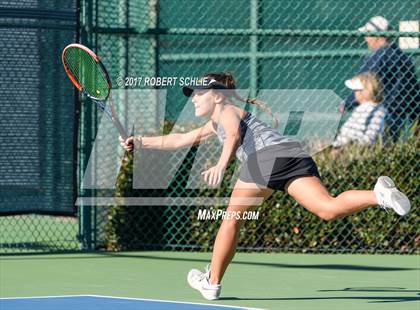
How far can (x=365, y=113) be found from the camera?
32.3ft

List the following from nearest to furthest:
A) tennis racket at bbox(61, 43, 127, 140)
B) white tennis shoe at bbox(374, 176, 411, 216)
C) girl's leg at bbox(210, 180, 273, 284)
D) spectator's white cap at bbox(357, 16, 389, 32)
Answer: white tennis shoe at bbox(374, 176, 411, 216) < girl's leg at bbox(210, 180, 273, 284) < tennis racket at bbox(61, 43, 127, 140) < spectator's white cap at bbox(357, 16, 389, 32)

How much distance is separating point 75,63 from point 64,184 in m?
1.78

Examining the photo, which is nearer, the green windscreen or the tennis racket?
the tennis racket

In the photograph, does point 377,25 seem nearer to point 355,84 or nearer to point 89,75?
point 355,84

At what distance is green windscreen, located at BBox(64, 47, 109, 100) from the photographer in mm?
7383

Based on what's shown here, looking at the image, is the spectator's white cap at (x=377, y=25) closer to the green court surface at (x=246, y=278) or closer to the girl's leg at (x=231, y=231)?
the green court surface at (x=246, y=278)

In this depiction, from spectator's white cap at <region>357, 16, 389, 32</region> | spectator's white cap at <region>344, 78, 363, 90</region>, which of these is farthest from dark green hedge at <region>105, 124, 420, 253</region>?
spectator's white cap at <region>357, 16, 389, 32</region>

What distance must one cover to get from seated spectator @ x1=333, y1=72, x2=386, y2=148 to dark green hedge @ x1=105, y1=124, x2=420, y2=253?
0.21 meters

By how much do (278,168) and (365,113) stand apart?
3.38m

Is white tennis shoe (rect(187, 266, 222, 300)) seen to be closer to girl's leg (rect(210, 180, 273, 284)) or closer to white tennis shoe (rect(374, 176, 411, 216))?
girl's leg (rect(210, 180, 273, 284))

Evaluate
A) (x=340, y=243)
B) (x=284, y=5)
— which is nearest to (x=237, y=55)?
(x=284, y=5)

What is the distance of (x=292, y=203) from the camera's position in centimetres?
946

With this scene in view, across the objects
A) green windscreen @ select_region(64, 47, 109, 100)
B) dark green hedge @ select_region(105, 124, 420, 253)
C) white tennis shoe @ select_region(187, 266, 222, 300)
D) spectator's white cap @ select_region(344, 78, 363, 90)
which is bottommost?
dark green hedge @ select_region(105, 124, 420, 253)

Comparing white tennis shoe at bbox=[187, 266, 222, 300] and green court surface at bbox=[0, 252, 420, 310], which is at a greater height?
white tennis shoe at bbox=[187, 266, 222, 300]
